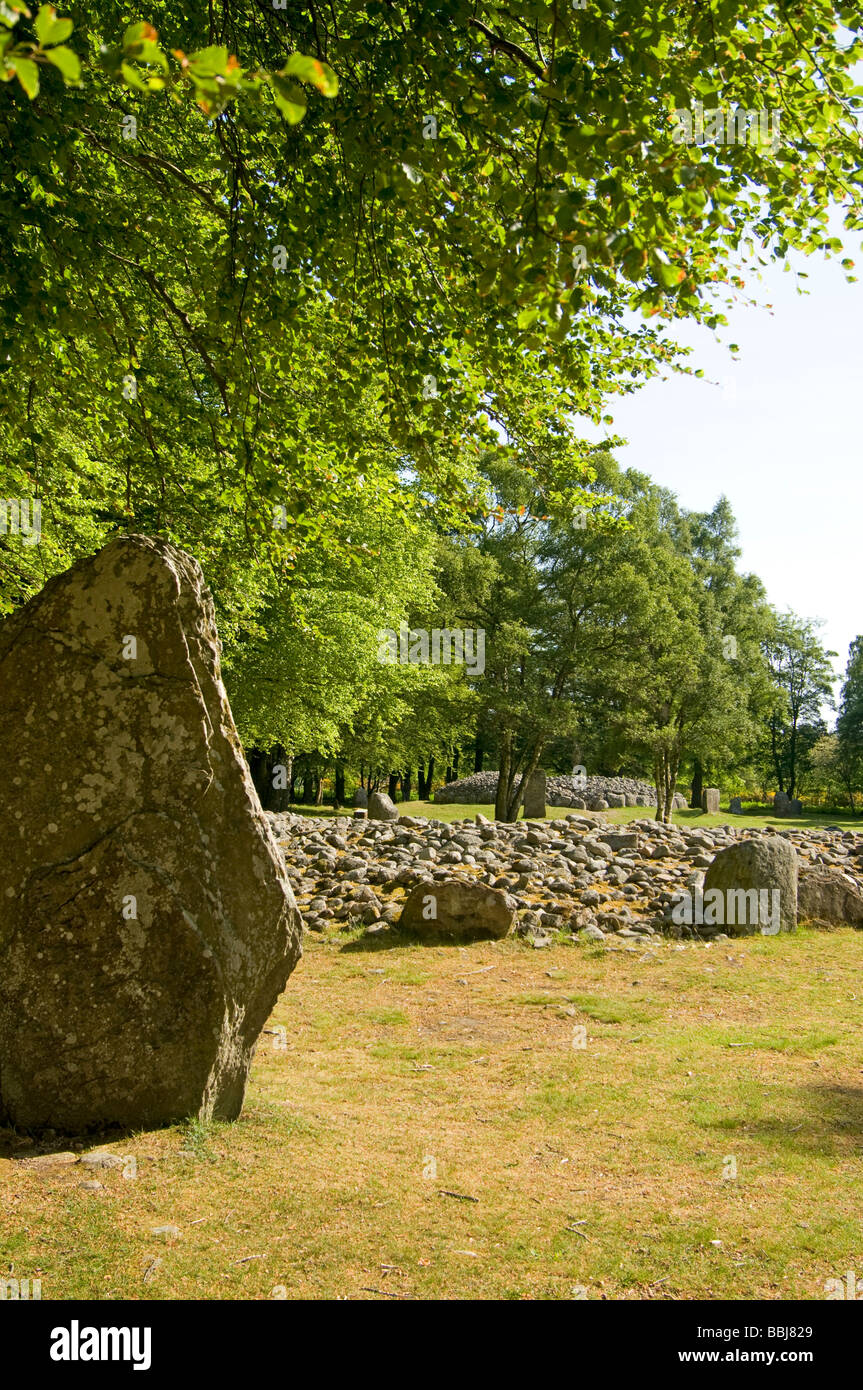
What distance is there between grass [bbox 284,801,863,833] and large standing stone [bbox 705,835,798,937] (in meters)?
16.3

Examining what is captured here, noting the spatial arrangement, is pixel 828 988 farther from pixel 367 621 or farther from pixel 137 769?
pixel 367 621

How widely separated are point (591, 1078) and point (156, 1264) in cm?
407

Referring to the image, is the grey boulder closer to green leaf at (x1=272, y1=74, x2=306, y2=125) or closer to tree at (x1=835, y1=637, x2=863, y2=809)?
green leaf at (x1=272, y1=74, x2=306, y2=125)

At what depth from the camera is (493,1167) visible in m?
5.42

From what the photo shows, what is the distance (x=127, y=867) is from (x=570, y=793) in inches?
1373

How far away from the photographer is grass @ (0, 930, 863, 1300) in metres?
4.04

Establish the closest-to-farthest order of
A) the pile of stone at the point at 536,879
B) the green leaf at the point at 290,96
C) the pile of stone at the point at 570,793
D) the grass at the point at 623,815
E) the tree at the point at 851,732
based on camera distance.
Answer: the green leaf at the point at 290,96
the pile of stone at the point at 536,879
the grass at the point at 623,815
the pile of stone at the point at 570,793
the tree at the point at 851,732

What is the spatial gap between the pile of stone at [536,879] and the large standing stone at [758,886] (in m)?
0.02

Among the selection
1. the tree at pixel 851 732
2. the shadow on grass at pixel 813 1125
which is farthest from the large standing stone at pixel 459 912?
the tree at pixel 851 732

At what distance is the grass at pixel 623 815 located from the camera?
104ft

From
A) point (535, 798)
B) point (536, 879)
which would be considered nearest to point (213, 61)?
point (536, 879)

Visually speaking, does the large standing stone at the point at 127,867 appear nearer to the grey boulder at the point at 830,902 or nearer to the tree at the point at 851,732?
the grey boulder at the point at 830,902

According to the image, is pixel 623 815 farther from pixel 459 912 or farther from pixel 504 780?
pixel 459 912
